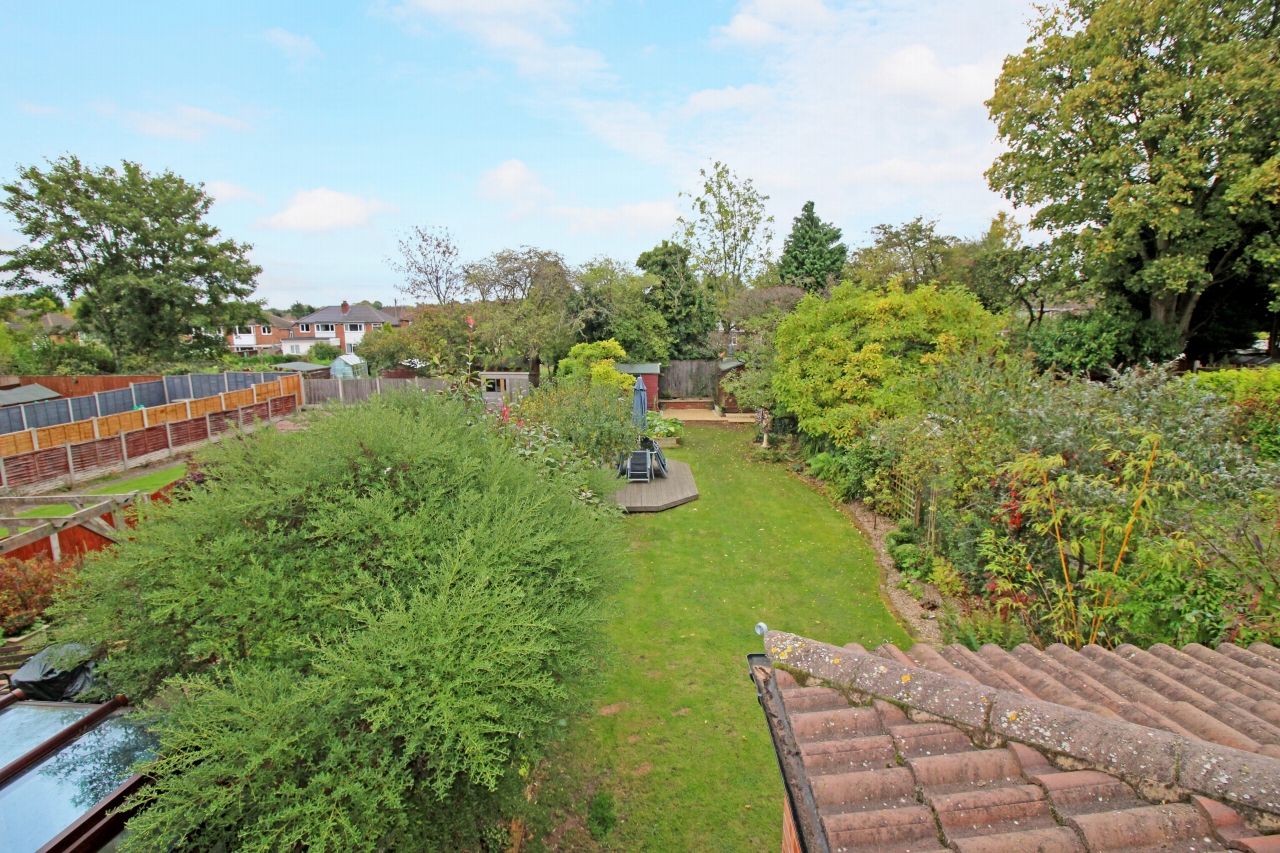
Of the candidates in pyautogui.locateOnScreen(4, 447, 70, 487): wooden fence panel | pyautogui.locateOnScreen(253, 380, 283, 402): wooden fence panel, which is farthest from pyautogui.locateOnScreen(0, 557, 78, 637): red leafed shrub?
pyautogui.locateOnScreen(253, 380, 283, 402): wooden fence panel

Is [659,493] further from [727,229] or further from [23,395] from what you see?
[727,229]

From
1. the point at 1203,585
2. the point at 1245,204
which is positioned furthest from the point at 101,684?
the point at 1245,204

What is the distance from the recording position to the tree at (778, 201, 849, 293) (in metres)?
29.4

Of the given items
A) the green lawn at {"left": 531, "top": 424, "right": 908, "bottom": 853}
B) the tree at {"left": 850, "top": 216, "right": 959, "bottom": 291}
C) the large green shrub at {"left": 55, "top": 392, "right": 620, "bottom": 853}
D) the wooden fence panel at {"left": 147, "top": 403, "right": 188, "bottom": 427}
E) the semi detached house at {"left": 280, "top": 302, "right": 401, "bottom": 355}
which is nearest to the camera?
the large green shrub at {"left": 55, "top": 392, "right": 620, "bottom": 853}

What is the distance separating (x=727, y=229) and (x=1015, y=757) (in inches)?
1378

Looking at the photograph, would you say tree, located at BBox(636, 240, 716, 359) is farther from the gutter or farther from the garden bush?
the gutter

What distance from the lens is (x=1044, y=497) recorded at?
5.32 metres

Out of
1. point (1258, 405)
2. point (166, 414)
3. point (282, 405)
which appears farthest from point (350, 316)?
point (1258, 405)

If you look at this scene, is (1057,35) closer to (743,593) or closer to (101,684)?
(743,593)

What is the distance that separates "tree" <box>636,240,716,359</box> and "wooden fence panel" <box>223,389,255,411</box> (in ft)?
56.1

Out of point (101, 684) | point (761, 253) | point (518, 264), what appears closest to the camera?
point (101, 684)

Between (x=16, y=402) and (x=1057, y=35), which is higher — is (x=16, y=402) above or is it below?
below

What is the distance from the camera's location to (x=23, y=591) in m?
6.19

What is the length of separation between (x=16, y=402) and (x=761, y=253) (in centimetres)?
3449
